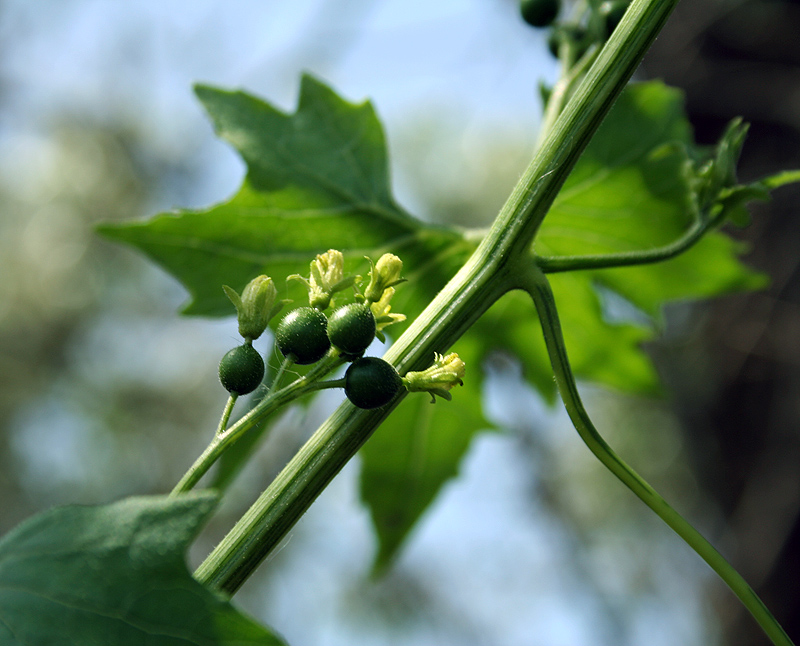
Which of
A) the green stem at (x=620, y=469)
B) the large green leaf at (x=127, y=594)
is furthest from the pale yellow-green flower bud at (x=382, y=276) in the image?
the large green leaf at (x=127, y=594)

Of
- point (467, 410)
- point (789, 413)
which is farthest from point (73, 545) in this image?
point (789, 413)

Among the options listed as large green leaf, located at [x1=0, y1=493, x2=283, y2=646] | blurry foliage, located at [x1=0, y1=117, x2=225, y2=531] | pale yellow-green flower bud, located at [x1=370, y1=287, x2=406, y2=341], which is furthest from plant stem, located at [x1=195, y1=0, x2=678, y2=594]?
blurry foliage, located at [x1=0, y1=117, x2=225, y2=531]

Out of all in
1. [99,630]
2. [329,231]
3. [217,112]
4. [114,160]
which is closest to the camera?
[99,630]

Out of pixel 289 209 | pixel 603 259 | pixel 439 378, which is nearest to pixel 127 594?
pixel 439 378

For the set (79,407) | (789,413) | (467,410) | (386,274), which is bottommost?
(79,407)

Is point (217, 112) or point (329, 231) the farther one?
point (329, 231)

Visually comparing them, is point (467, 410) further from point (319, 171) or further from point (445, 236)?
point (319, 171)

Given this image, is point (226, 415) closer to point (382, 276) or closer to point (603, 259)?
point (382, 276)
